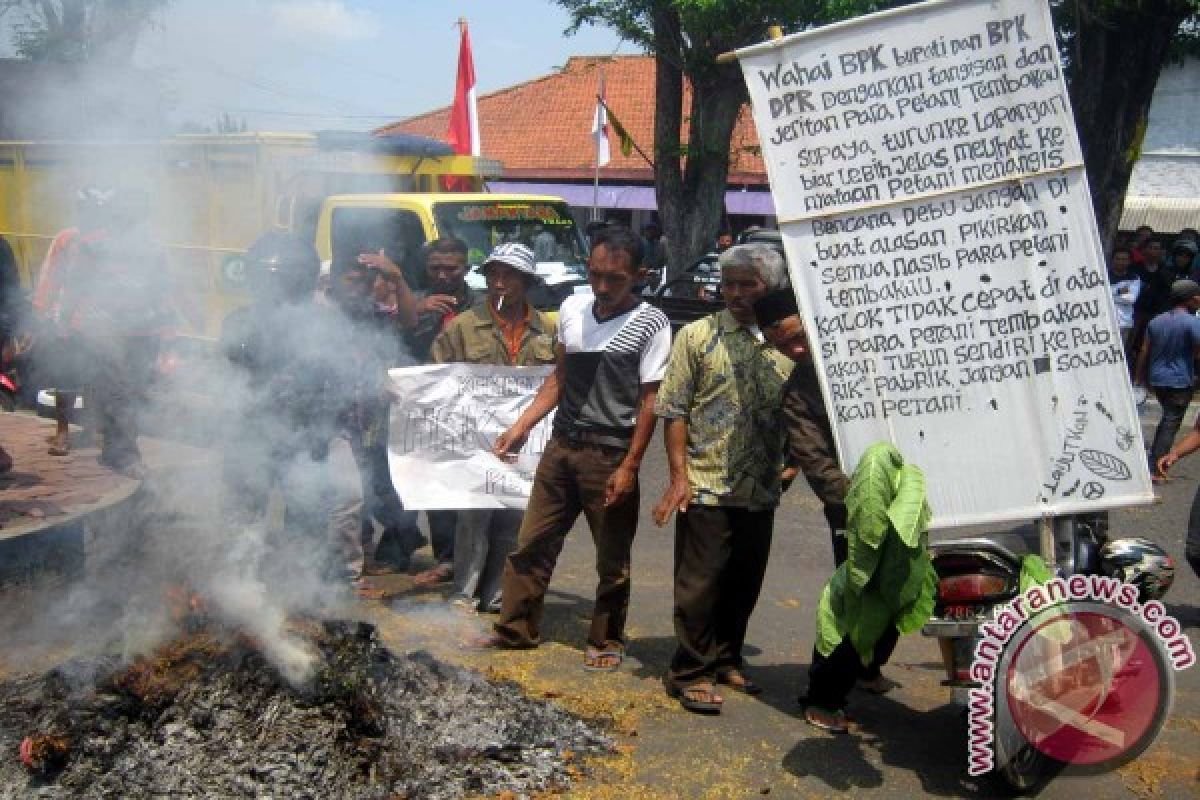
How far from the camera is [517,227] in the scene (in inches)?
466

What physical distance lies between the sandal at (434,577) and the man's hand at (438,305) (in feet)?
4.54

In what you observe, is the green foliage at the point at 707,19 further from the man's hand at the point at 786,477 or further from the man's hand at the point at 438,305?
the man's hand at the point at 786,477

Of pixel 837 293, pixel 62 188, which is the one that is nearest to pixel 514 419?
pixel 837 293

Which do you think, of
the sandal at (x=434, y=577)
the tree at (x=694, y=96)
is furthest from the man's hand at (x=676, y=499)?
the tree at (x=694, y=96)

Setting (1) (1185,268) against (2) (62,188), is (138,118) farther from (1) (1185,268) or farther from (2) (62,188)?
(1) (1185,268)

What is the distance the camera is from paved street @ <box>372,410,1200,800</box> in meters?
4.25

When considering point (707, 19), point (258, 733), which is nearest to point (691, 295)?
point (707, 19)

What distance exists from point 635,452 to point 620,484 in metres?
0.15

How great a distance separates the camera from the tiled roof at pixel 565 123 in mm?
28656

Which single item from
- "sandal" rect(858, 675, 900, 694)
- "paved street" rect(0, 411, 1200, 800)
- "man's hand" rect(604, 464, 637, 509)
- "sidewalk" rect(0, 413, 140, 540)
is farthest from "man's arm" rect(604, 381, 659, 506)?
"sidewalk" rect(0, 413, 140, 540)

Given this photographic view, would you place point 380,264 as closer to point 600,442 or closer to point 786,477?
point 600,442

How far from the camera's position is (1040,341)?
4125 millimetres

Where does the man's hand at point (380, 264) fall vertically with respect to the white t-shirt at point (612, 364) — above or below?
above

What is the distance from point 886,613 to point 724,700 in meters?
1.21
